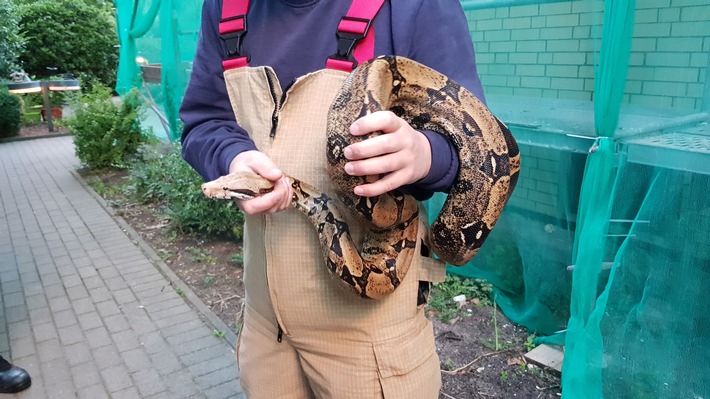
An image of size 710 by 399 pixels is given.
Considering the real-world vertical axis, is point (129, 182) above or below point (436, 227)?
below

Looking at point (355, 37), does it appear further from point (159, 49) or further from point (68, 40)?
point (68, 40)

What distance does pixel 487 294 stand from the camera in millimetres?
5242

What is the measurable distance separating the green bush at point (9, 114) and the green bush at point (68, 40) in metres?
8.72

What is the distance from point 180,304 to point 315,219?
4.43m

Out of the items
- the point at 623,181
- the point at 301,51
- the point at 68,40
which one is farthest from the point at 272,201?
the point at 68,40

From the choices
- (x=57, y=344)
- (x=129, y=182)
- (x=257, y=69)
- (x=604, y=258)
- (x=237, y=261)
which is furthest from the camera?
(x=129, y=182)

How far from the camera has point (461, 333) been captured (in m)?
4.71

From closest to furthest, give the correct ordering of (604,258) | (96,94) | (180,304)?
1. (604,258)
2. (180,304)
3. (96,94)

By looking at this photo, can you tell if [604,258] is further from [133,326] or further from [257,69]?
[133,326]

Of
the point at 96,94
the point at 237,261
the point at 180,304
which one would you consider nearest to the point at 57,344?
the point at 180,304

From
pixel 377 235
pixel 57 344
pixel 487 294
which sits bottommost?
pixel 57 344

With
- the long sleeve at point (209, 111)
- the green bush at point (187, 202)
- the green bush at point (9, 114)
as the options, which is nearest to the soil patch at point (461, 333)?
the green bush at point (187, 202)

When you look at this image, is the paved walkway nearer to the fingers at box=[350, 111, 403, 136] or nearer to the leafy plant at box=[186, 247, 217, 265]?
the leafy plant at box=[186, 247, 217, 265]

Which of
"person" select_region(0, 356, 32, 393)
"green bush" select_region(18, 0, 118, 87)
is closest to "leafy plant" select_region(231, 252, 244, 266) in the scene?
"person" select_region(0, 356, 32, 393)
